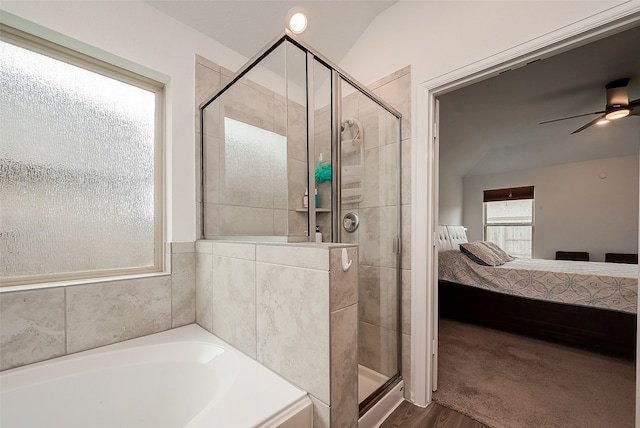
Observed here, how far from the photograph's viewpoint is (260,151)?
144 centimetres

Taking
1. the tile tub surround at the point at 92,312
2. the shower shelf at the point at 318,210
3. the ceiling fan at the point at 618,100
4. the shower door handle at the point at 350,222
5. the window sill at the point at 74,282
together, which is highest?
the ceiling fan at the point at 618,100

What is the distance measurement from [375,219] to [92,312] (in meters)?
1.63

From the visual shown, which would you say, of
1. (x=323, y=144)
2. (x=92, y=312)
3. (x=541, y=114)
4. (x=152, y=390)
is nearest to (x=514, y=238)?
(x=541, y=114)

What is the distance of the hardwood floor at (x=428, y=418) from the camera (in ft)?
4.56

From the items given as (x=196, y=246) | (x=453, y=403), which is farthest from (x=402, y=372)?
(x=196, y=246)

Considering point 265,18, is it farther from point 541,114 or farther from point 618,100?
point 541,114

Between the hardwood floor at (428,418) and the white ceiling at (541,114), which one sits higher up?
the white ceiling at (541,114)

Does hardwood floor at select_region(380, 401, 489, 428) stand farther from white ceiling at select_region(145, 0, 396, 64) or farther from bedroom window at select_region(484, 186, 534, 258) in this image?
bedroom window at select_region(484, 186, 534, 258)

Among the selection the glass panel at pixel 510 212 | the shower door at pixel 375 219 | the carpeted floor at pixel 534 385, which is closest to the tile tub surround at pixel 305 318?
the shower door at pixel 375 219

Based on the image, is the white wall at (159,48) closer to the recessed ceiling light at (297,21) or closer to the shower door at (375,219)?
the recessed ceiling light at (297,21)

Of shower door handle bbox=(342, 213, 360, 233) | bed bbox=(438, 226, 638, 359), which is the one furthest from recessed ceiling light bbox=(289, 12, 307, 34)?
bed bbox=(438, 226, 638, 359)

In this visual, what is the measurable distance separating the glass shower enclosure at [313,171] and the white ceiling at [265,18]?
440 mm

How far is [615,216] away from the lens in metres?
4.01

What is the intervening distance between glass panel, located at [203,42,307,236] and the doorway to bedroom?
98 cm
